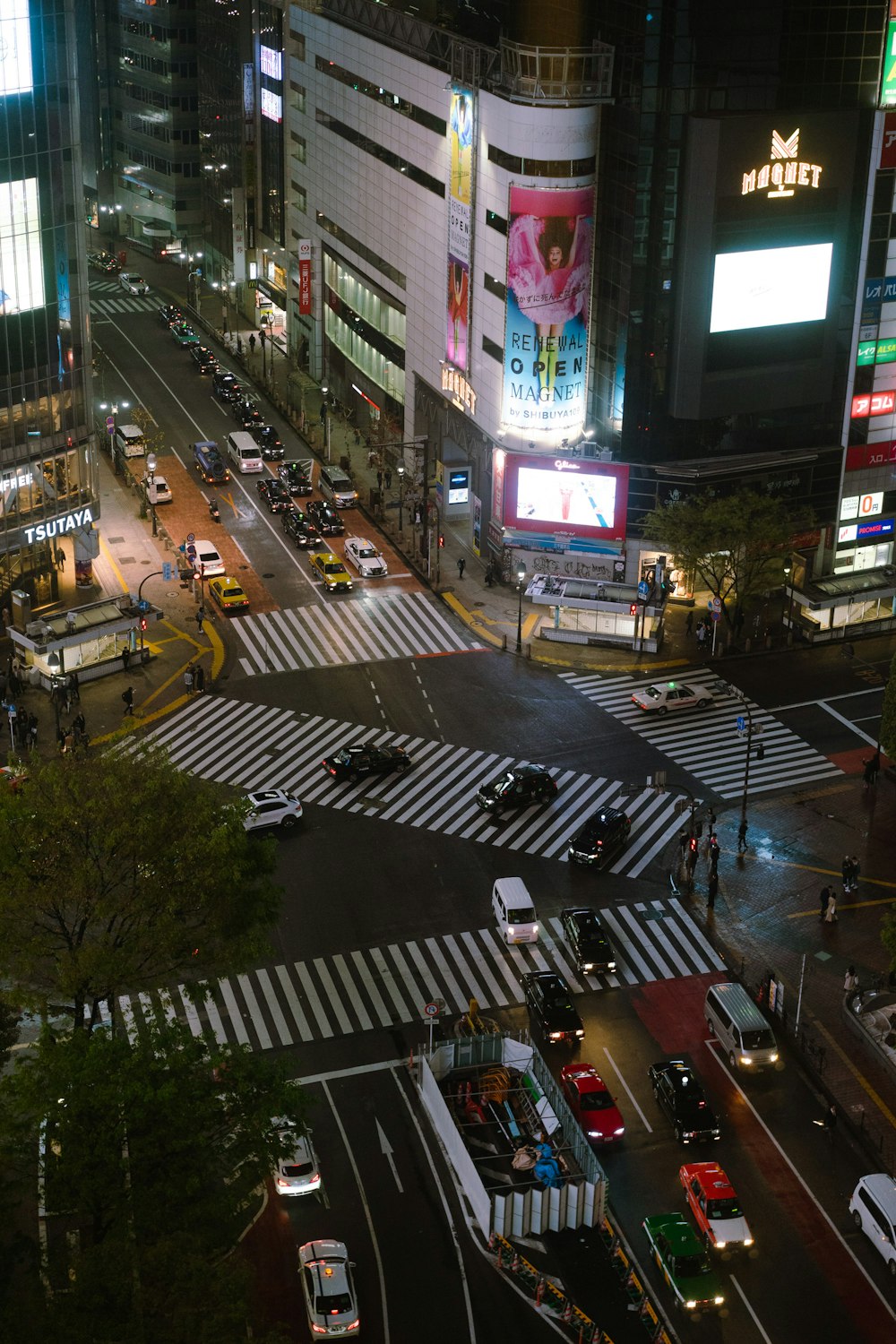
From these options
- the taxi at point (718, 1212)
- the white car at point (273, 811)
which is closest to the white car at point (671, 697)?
the white car at point (273, 811)

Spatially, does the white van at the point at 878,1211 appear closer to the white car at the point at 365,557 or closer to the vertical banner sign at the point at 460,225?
the white car at the point at 365,557

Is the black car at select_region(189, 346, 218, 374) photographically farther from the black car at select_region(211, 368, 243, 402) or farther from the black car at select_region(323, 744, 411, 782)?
the black car at select_region(323, 744, 411, 782)

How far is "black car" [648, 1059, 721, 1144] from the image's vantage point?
199 ft

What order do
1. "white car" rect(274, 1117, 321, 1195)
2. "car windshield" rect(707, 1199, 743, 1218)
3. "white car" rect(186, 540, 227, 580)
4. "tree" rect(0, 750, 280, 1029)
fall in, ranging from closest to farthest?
"tree" rect(0, 750, 280, 1029), "car windshield" rect(707, 1199, 743, 1218), "white car" rect(274, 1117, 321, 1195), "white car" rect(186, 540, 227, 580)

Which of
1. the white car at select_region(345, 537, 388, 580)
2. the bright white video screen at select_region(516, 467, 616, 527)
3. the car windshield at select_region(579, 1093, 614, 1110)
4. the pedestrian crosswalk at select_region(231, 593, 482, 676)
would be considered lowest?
the pedestrian crosswalk at select_region(231, 593, 482, 676)

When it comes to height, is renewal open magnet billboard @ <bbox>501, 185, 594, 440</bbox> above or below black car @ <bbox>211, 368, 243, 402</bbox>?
above

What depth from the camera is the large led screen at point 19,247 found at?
91.8 m

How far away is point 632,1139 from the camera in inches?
2403

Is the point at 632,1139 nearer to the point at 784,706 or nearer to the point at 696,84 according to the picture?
the point at 784,706

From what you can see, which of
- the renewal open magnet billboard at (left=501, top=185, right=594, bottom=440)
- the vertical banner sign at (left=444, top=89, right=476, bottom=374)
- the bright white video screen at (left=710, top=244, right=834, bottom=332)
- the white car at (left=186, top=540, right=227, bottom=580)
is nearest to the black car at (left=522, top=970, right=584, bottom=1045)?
the renewal open magnet billboard at (left=501, top=185, right=594, bottom=440)

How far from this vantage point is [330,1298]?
51.8 meters

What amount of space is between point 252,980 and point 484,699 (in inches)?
1141

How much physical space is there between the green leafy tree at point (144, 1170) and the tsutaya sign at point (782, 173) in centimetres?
6416

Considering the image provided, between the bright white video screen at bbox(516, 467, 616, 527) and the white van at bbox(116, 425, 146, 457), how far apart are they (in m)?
39.1
